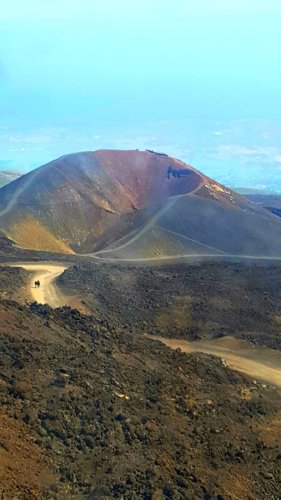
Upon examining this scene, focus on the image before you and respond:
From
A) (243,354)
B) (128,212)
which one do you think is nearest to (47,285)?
(243,354)

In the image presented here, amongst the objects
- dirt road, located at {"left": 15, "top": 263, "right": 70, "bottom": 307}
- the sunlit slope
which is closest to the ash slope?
the sunlit slope

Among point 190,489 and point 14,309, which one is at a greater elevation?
point 14,309

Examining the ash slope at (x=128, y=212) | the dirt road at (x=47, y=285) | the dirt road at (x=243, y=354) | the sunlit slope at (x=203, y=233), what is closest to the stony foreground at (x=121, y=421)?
the dirt road at (x=243, y=354)

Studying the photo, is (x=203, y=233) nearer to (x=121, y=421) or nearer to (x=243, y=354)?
(x=243, y=354)

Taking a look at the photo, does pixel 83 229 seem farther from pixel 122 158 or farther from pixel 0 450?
pixel 0 450

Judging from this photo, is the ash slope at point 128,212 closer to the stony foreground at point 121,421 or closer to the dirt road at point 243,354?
the dirt road at point 243,354

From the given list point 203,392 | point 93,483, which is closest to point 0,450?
point 93,483

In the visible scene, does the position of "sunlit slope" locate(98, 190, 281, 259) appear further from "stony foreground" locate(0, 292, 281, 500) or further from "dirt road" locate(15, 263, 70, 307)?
"stony foreground" locate(0, 292, 281, 500)
